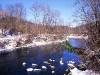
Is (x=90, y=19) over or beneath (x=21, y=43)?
over

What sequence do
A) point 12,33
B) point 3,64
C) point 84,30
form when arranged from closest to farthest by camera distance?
point 84,30 < point 3,64 < point 12,33

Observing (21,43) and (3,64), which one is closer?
(3,64)

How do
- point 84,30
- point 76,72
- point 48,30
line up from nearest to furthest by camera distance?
point 84,30
point 76,72
point 48,30

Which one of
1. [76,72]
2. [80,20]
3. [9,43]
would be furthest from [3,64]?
[9,43]

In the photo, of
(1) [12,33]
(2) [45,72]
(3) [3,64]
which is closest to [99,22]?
(2) [45,72]

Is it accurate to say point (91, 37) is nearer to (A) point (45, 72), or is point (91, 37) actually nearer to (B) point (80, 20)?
(B) point (80, 20)

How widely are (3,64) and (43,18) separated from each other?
44.9m

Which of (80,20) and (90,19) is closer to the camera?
(90,19)

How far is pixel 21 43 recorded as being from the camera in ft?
131

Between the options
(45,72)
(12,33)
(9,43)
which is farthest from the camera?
(12,33)

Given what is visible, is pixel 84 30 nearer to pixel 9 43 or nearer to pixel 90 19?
pixel 90 19

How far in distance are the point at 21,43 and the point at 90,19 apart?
3098 cm

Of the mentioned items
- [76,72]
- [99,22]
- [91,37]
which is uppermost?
[99,22]

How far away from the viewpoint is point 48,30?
66500 mm
